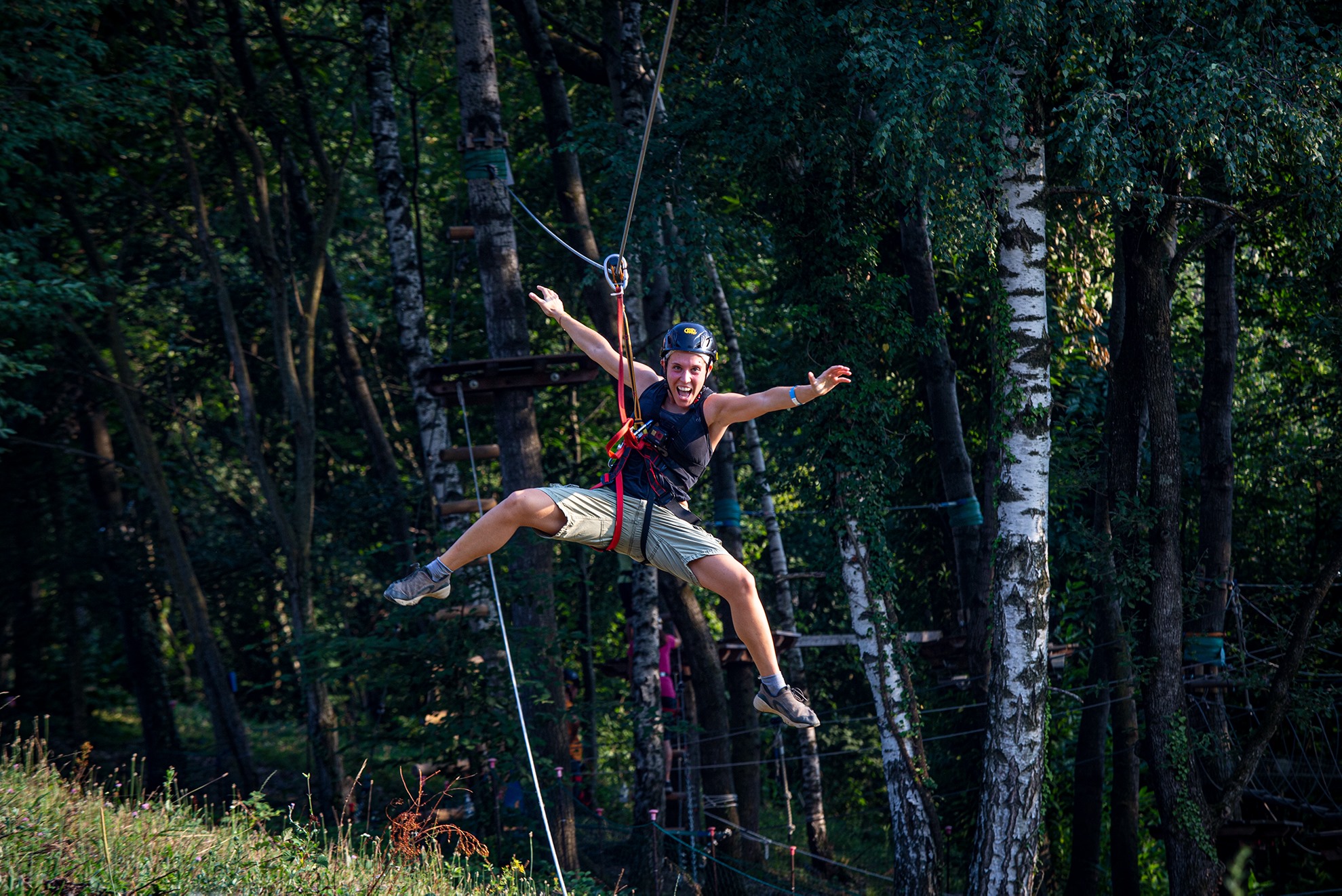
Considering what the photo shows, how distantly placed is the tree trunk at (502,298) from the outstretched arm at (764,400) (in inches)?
159

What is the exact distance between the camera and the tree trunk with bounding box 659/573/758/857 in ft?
41.3

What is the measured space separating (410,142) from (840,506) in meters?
12.5

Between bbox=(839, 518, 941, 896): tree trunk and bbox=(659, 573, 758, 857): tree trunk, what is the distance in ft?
8.63

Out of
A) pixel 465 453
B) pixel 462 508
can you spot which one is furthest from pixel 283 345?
pixel 465 453

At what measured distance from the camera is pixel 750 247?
1151 cm

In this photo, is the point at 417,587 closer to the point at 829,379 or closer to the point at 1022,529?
the point at 829,379

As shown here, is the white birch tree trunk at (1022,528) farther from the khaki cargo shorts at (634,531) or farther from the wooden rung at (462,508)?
the wooden rung at (462,508)

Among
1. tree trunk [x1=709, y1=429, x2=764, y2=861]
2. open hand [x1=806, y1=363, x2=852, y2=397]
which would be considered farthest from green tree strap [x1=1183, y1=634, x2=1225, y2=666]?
open hand [x1=806, y1=363, x2=852, y2=397]

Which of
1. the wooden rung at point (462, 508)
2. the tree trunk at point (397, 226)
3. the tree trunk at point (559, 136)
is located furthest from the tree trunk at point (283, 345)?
the wooden rung at point (462, 508)

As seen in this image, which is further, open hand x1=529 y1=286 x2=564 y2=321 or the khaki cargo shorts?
open hand x1=529 y1=286 x2=564 y2=321

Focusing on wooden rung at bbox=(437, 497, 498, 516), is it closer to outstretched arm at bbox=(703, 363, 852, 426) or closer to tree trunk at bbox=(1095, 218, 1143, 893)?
outstretched arm at bbox=(703, 363, 852, 426)

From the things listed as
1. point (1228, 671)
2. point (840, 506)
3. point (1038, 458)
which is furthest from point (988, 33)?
point (1228, 671)

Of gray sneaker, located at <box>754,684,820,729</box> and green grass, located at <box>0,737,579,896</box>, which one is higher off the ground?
gray sneaker, located at <box>754,684,820,729</box>

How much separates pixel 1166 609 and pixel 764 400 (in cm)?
664
